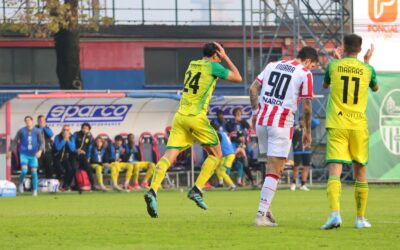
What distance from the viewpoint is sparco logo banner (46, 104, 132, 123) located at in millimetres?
34250

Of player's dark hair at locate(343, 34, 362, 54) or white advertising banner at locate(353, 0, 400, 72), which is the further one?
white advertising banner at locate(353, 0, 400, 72)

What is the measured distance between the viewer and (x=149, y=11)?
52250 mm

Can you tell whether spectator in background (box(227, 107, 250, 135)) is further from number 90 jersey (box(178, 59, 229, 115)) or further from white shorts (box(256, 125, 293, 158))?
white shorts (box(256, 125, 293, 158))

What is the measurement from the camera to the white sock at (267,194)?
15.2 meters

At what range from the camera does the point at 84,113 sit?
113ft

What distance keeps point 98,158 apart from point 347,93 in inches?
724

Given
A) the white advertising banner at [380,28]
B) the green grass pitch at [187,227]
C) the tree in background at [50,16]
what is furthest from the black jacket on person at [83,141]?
the green grass pitch at [187,227]

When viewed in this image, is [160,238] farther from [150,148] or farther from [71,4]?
[71,4]

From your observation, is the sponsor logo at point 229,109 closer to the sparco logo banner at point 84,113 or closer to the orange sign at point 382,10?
A: the sparco logo banner at point 84,113

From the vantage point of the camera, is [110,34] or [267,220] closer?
[267,220]

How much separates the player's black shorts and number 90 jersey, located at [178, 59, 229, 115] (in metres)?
14.3

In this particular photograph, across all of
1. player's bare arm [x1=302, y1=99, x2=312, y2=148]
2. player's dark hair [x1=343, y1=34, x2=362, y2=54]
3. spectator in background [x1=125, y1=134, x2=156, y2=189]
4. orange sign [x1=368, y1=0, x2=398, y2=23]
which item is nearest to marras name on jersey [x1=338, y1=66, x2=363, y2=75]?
player's dark hair [x1=343, y1=34, x2=362, y2=54]

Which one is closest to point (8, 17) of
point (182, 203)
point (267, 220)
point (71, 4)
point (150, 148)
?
point (71, 4)

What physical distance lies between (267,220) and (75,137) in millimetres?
17532
